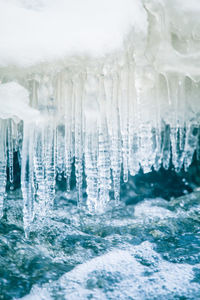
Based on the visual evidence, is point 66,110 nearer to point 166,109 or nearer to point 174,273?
point 166,109

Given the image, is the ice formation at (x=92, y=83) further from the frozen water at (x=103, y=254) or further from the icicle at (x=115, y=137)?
the frozen water at (x=103, y=254)

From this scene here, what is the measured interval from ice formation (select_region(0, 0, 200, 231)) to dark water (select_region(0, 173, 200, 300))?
347mm

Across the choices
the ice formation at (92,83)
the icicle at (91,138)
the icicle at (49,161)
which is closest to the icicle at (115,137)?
the ice formation at (92,83)

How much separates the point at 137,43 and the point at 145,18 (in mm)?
165

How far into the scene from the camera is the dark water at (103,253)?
8.66ft

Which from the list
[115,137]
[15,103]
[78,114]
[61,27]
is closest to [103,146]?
[115,137]

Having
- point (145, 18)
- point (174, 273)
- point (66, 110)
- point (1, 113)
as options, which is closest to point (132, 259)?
point (174, 273)

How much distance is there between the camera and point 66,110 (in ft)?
9.18

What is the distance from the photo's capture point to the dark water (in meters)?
2.64

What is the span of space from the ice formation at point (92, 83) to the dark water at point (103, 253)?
0.35 meters

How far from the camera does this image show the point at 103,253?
3070mm

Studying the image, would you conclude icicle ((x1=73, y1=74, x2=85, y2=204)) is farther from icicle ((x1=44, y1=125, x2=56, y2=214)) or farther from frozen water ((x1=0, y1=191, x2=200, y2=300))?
frozen water ((x1=0, y1=191, x2=200, y2=300))

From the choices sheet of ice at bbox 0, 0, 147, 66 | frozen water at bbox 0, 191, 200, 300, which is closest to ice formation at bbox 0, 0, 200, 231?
sheet of ice at bbox 0, 0, 147, 66

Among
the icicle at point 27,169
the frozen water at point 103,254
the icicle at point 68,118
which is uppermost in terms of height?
the icicle at point 68,118
